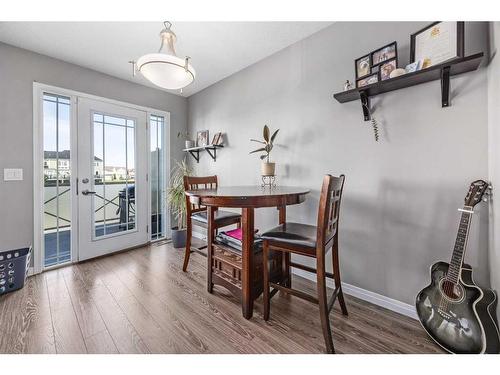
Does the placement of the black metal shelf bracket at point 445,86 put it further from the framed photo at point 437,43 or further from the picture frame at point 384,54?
the picture frame at point 384,54

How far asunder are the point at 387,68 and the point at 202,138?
2462 millimetres

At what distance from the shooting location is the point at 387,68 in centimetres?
156

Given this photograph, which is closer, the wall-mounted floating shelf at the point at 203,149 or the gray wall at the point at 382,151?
the gray wall at the point at 382,151

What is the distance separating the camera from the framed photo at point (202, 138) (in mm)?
3264

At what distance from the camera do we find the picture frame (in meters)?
1.55

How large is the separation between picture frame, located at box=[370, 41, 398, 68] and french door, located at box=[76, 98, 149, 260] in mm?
2919

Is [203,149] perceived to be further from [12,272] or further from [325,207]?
[325,207]

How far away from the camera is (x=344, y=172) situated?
6.17ft

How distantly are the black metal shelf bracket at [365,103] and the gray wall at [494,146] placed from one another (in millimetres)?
641

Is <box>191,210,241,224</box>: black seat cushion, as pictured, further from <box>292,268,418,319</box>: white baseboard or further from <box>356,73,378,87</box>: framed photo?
<box>356,73,378,87</box>: framed photo

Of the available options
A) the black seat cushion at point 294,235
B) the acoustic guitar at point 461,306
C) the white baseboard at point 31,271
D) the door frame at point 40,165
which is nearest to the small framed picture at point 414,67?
the acoustic guitar at point 461,306

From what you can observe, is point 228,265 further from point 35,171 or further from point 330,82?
point 35,171

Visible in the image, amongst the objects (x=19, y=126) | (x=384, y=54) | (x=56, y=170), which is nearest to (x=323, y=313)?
(x=384, y=54)

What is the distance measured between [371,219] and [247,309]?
1.18 metres
